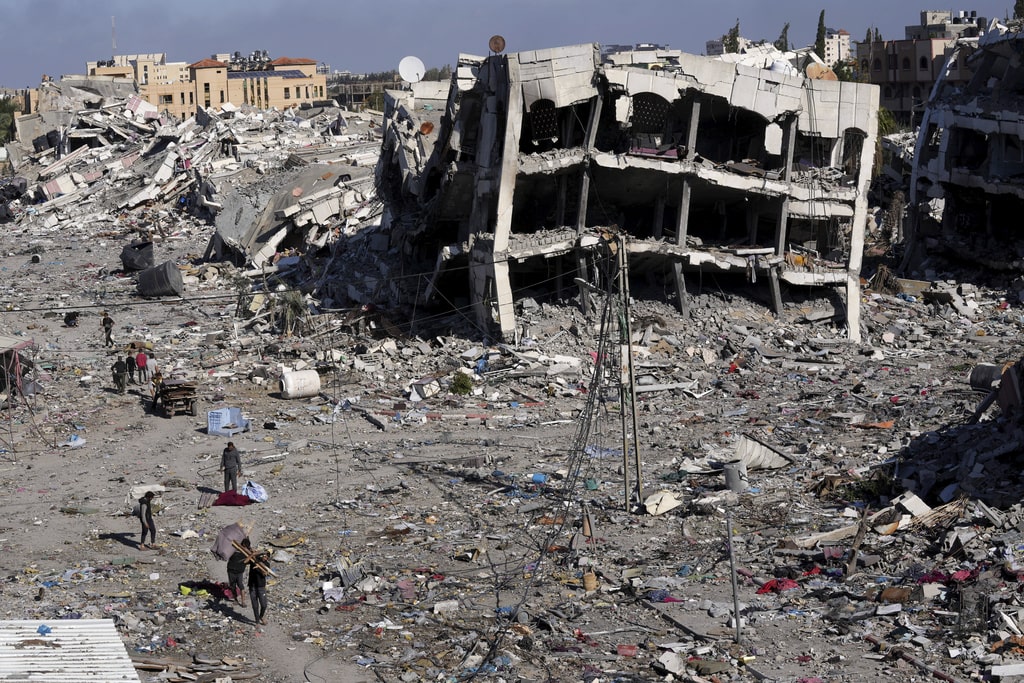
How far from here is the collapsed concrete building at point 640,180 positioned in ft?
79.9

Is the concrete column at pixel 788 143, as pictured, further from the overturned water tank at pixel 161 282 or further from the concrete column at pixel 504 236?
the overturned water tank at pixel 161 282

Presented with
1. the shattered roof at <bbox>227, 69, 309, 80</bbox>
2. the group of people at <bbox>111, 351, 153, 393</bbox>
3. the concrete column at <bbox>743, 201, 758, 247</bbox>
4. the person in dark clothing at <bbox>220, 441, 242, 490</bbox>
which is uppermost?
the shattered roof at <bbox>227, 69, 309, 80</bbox>

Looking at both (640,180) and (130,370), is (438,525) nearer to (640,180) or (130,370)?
(130,370)

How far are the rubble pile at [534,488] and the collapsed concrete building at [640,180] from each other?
3.05ft

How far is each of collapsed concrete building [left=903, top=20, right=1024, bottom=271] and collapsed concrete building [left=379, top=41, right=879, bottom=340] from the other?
4187 millimetres

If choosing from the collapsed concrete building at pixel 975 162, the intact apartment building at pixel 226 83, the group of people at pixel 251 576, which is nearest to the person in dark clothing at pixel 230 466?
the group of people at pixel 251 576

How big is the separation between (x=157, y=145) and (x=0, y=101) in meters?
54.6

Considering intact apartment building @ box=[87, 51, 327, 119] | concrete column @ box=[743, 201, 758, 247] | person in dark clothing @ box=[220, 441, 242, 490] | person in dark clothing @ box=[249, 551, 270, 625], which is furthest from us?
intact apartment building @ box=[87, 51, 327, 119]

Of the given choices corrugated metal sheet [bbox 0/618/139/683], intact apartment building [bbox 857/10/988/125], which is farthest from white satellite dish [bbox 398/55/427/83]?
intact apartment building [bbox 857/10/988/125]

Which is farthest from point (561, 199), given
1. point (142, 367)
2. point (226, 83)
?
point (226, 83)

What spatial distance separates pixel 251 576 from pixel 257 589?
16cm

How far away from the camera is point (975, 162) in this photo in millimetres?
32812

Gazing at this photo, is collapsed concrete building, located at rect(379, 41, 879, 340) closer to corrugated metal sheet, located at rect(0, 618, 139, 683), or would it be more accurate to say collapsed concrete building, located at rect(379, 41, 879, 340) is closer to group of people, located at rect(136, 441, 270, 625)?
group of people, located at rect(136, 441, 270, 625)

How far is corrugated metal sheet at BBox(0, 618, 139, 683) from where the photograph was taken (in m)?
9.58
